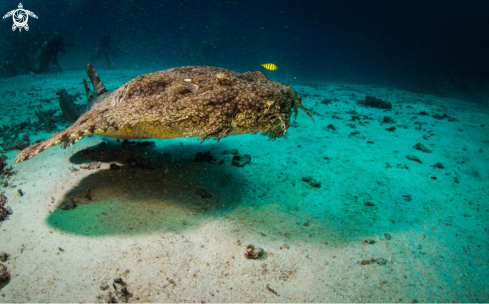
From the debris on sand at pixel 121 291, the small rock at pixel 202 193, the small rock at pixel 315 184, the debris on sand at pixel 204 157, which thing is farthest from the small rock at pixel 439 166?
the debris on sand at pixel 121 291

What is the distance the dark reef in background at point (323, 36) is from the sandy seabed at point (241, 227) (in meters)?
29.2

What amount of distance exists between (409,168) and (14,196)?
289 inches

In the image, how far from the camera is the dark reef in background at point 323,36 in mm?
31953

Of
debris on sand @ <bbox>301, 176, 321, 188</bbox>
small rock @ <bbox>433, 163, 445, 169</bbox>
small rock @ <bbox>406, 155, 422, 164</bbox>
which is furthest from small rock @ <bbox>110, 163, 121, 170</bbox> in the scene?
small rock @ <bbox>433, 163, 445, 169</bbox>

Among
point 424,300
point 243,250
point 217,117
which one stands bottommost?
point 424,300

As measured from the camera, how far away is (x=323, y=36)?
80.9 m

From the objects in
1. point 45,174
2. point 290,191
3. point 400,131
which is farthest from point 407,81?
point 45,174

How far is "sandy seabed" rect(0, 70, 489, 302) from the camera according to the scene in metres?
2.08

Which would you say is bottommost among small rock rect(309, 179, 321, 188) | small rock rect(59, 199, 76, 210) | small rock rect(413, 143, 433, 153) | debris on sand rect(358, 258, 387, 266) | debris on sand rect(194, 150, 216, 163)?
debris on sand rect(358, 258, 387, 266)

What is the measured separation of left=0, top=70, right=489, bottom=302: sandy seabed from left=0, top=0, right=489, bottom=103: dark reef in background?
29179 millimetres

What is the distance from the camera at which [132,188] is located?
326cm

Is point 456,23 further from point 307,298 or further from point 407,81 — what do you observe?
point 307,298

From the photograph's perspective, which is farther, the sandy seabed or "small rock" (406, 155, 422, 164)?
"small rock" (406, 155, 422, 164)

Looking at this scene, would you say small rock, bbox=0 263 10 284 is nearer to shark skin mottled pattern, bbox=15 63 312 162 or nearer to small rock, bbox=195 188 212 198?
shark skin mottled pattern, bbox=15 63 312 162
